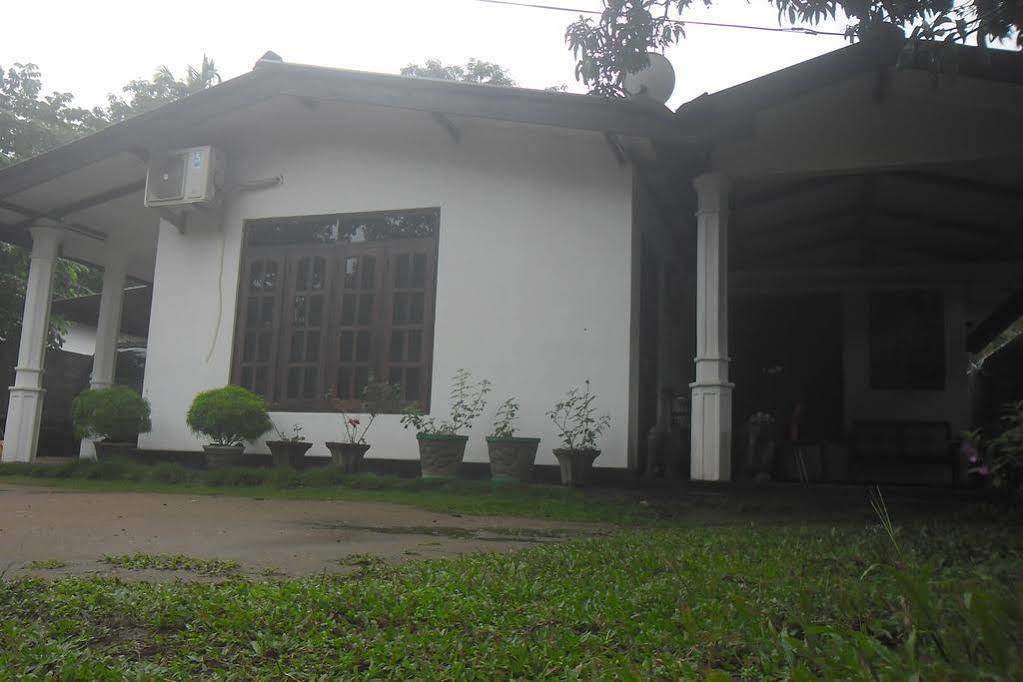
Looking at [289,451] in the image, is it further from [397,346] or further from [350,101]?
[350,101]

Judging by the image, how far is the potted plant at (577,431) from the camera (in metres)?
7.41

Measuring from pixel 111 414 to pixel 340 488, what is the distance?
3.17 metres

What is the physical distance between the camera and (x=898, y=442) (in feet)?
37.3

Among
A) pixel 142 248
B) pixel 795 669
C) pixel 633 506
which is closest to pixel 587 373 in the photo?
pixel 633 506

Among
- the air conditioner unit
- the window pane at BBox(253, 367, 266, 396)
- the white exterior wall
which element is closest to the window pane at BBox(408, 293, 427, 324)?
the white exterior wall

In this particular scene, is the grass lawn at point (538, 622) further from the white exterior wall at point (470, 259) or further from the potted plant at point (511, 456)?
the white exterior wall at point (470, 259)

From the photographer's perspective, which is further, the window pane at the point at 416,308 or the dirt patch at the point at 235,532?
the window pane at the point at 416,308

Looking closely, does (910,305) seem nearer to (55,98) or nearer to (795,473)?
(795,473)

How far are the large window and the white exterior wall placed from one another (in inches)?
6.2

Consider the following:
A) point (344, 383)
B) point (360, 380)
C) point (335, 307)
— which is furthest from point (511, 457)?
point (335, 307)

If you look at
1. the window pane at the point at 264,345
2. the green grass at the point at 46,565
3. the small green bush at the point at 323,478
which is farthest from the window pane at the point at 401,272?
the green grass at the point at 46,565

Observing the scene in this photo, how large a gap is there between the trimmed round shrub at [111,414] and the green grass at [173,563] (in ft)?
20.7

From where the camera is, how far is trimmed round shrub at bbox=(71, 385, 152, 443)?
356 inches

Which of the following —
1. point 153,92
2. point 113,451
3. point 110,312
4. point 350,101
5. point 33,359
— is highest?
point 153,92
